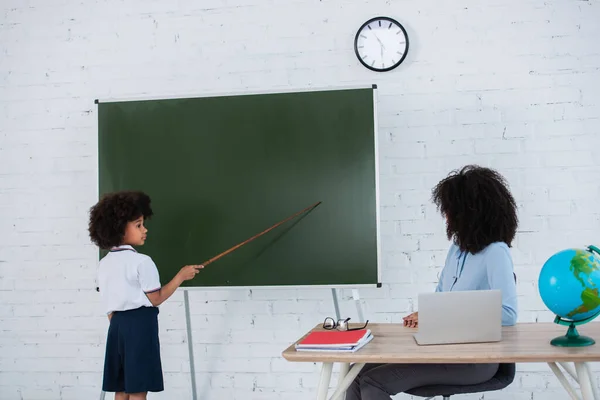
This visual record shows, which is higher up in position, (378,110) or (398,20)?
(398,20)

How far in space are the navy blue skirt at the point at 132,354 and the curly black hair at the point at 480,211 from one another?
1.35 metres

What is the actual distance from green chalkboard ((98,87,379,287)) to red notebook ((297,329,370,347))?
110 centimetres

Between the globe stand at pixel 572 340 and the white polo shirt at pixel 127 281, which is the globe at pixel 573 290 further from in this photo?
the white polo shirt at pixel 127 281

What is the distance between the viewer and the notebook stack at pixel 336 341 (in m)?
1.92

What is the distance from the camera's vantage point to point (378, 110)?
358 cm

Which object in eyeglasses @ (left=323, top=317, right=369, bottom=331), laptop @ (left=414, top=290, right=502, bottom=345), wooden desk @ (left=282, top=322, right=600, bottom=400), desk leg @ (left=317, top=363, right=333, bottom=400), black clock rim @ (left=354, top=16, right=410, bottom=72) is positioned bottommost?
desk leg @ (left=317, top=363, right=333, bottom=400)

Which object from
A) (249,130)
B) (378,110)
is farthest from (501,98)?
(249,130)

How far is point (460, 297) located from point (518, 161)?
1.73m

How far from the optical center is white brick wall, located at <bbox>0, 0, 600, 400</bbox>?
347 centimetres

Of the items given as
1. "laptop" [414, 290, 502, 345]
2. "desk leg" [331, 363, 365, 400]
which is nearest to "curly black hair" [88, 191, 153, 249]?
"desk leg" [331, 363, 365, 400]

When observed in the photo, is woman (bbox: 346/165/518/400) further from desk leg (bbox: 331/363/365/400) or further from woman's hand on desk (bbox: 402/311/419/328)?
desk leg (bbox: 331/363/365/400)

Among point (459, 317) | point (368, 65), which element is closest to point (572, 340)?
point (459, 317)

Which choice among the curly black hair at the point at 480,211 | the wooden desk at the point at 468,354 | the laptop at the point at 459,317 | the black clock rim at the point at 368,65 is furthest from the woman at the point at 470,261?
the black clock rim at the point at 368,65

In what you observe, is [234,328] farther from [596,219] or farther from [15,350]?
[596,219]
